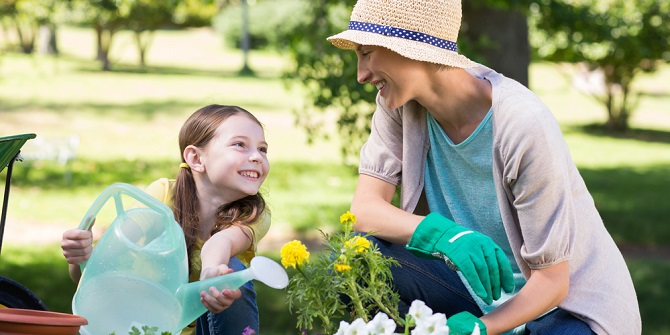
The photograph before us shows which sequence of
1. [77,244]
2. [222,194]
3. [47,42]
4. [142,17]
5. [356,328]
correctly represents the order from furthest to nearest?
1. [47,42]
2. [142,17]
3. [222,194]
4. [77,244]
5. [356,328]

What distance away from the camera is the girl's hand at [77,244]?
2221mm

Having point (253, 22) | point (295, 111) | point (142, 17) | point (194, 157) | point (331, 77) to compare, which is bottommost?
point (253, 22)

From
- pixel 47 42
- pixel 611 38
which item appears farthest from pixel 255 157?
pixel 47 42

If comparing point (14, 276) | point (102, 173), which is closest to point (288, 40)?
point (14, 276)

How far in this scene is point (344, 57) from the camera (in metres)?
5.63

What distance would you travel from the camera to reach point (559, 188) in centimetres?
220

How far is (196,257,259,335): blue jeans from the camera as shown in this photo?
8.14 ft

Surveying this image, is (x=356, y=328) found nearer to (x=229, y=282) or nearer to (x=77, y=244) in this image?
(x=229, y=282)

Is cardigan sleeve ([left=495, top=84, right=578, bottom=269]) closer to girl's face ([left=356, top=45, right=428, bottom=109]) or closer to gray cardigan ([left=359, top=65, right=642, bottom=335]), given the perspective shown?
gray cardigan ([left=359, top=65, right=642, bottom=335])

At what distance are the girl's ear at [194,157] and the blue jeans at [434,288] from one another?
1.72 feet

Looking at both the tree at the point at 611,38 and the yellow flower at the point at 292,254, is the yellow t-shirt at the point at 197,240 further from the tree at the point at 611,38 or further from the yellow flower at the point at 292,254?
the tree at the point at 611,38

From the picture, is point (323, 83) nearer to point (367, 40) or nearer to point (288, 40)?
point (288, 40)

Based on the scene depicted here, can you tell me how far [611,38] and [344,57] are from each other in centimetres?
220

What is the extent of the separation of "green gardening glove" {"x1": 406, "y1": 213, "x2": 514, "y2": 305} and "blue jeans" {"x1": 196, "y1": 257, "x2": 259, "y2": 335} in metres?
0.53
